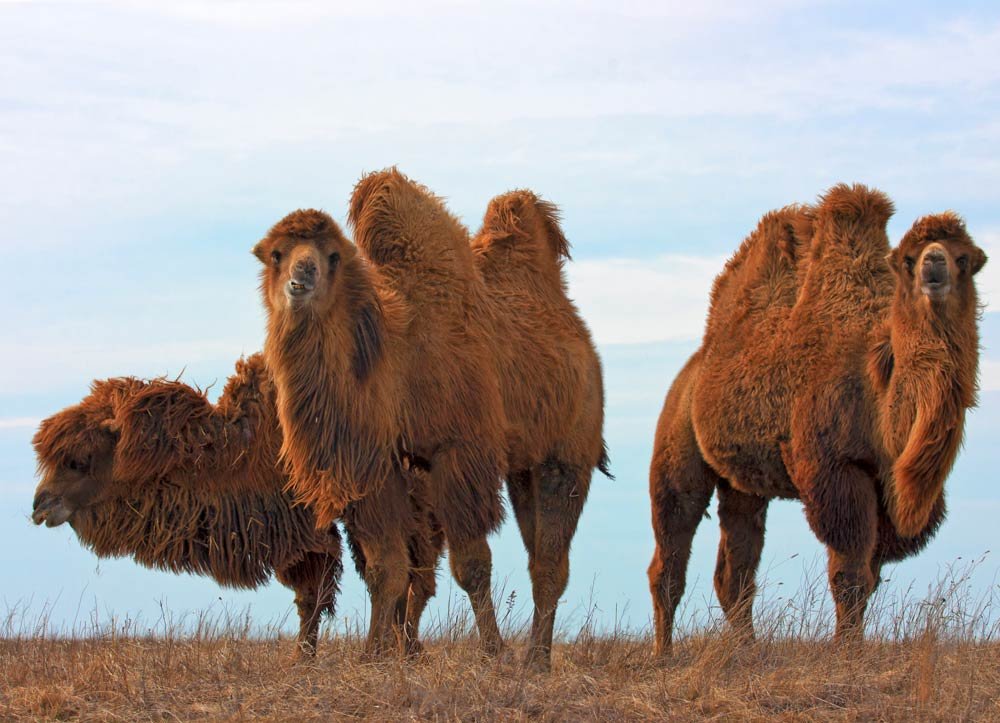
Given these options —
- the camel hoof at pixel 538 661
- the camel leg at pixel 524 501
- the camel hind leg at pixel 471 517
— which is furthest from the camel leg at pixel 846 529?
the camel hind leg at pixel 471 517

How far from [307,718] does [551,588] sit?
2.99m

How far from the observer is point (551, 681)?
8.43 metres

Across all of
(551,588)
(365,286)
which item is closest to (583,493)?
(551,588)

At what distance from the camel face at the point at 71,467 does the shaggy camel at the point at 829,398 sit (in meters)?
4.19

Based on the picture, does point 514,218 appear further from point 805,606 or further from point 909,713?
point 909,713

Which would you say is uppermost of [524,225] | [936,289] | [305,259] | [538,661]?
[524,225]

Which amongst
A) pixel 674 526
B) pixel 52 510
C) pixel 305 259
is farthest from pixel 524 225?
pixel 52 510

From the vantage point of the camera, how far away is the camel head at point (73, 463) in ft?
35.3

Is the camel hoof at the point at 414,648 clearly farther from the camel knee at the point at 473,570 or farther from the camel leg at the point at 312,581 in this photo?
the camel leg at the point at 312,581

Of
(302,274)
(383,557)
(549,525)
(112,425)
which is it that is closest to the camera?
(302,274)

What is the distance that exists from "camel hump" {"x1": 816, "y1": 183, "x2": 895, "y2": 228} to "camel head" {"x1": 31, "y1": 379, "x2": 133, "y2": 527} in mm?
5513

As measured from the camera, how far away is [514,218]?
11422 millimetres

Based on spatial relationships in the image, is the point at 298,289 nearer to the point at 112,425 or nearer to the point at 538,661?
the point at 112,425

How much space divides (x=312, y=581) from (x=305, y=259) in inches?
122
